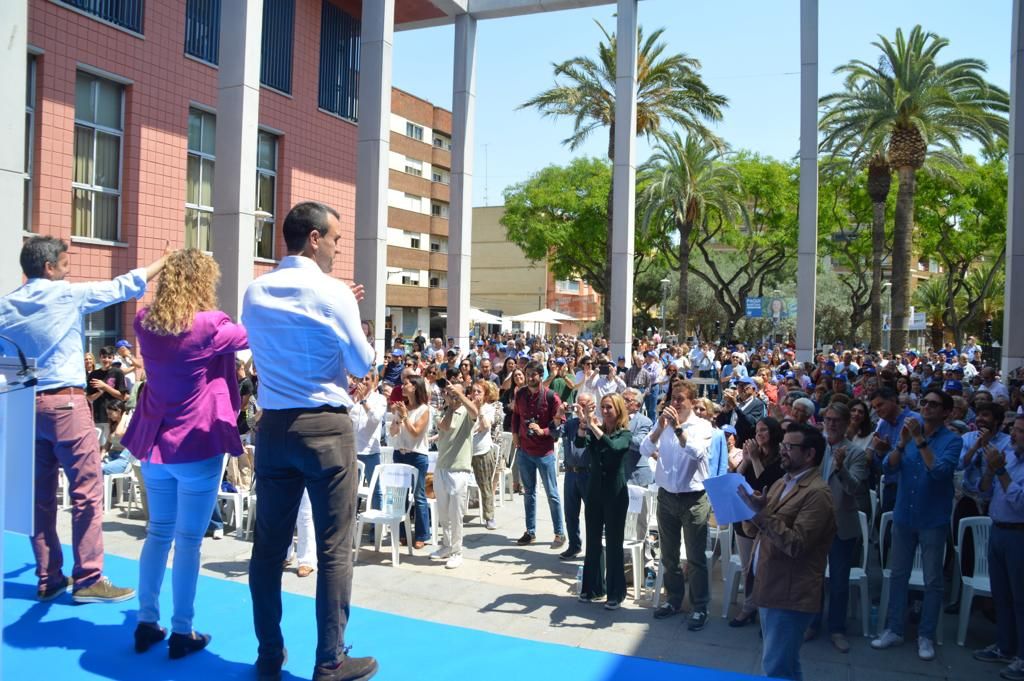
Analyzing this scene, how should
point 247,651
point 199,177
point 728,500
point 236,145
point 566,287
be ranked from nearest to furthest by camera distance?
1. point 247,651
2. point 728,500
3. point 236,145
4. point 199,177
5. point 566,287

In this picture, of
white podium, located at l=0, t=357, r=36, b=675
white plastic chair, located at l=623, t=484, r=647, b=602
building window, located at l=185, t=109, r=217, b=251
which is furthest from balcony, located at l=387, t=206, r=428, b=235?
white podium, located at l=0, t=357, r=36, b=675

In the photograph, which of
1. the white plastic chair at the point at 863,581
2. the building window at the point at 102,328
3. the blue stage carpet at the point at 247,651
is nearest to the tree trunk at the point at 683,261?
the building window at the point at 102,328

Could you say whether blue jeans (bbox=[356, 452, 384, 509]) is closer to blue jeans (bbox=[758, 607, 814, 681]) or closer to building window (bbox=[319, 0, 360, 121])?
blue jeans (bbox=[758, 607, 814, 681])

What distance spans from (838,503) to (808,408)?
1.67 meters

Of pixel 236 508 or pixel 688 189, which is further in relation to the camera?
pixel 688 189

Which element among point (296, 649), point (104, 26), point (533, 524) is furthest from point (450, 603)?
point (104, 26)

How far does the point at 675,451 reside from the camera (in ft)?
20.9

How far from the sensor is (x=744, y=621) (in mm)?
6336

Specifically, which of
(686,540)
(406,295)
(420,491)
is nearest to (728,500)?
(686,540)

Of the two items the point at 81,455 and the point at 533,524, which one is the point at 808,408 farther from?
the point at 81,455

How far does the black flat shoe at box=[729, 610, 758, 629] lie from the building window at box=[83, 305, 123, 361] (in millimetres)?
14308

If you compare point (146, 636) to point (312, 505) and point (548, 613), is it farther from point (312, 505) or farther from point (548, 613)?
point (548, 613)

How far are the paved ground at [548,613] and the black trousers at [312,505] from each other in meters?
3.07

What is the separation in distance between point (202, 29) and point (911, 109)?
68.7ft
